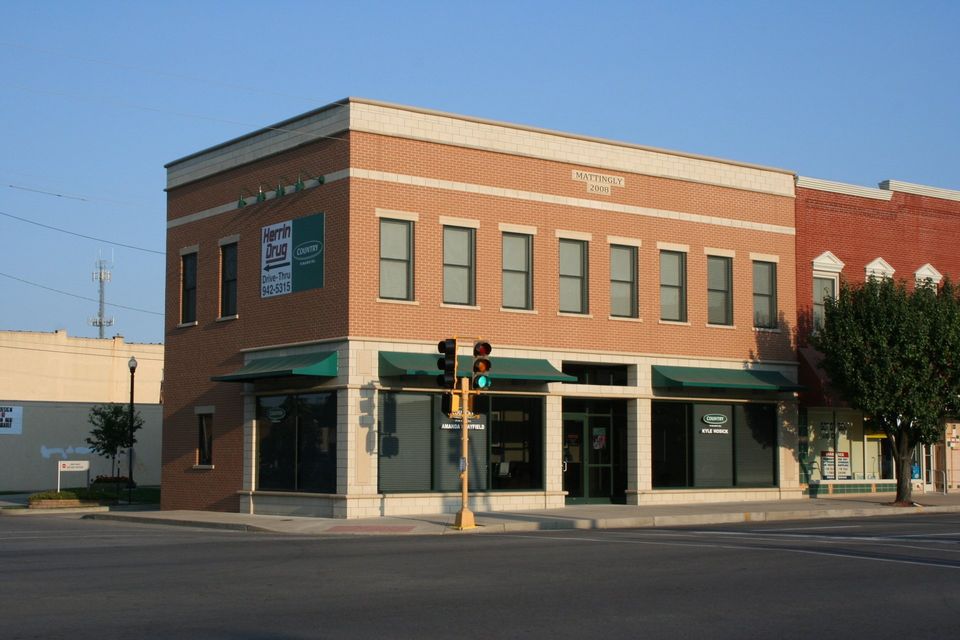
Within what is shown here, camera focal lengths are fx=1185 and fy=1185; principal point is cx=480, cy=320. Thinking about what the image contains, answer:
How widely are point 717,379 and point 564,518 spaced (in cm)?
858

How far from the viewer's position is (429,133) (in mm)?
29547

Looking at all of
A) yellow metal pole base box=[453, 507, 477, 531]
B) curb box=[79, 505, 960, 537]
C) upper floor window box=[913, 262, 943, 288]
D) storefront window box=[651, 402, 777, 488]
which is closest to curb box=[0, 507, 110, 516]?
curb box=[79, 505, 960, 537]

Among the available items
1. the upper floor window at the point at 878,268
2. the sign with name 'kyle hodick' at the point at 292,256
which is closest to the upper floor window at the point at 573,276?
Answer: the sign with name 'kyle hodick' at the point at 292,256

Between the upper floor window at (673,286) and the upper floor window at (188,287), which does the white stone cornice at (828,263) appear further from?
the upper floor window at (188,287)

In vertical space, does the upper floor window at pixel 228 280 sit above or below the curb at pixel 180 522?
above

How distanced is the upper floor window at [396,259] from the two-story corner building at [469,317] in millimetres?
54

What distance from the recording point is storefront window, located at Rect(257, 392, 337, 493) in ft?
93.7

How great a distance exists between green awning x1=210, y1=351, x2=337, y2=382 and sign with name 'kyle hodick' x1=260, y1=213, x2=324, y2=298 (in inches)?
68.6

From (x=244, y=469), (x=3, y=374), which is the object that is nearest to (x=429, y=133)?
(x=244, y=469)

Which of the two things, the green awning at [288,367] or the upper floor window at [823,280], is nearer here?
the green awning at [288,367]

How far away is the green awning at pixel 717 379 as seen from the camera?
1287 inches

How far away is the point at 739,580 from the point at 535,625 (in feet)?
14.3

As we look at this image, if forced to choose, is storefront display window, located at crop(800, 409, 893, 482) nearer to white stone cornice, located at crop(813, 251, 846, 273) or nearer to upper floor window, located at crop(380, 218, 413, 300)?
white stone cornice, located at crop(813, 251, 846, 273)

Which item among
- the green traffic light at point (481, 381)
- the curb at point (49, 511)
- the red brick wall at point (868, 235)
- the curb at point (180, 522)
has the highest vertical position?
the red brick wall at point (868, 235)
